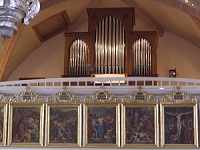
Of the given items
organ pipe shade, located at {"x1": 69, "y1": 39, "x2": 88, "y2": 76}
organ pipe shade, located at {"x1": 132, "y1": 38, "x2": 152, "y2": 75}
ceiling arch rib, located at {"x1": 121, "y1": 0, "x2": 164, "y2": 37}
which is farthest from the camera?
ceiling arch rib, located at {"x1": 121, "y1": 0, "x2": 164, "y2": 37}

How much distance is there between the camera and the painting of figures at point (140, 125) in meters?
9.02

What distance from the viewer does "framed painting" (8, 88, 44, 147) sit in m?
9.15

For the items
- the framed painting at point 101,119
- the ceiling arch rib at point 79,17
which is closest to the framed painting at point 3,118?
the framed painting at point 101,119

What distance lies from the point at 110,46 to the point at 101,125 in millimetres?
5701

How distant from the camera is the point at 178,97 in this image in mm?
9086

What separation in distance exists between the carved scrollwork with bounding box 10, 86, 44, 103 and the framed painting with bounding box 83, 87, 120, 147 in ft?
3.04

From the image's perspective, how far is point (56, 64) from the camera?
1658cm

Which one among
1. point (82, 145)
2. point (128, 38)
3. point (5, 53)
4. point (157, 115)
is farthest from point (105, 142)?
point (5, 53)

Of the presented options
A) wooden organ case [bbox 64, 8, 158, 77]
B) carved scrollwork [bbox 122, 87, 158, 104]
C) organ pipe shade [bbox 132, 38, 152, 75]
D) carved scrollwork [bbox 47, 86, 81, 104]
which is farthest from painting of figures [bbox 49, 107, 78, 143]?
organ pipe shade [bbox 132, 38, 152, 75]

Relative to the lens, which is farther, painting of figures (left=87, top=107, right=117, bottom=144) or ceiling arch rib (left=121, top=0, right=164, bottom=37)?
ceiling arch rib (left=121, top=0, right=164, bottom=37)

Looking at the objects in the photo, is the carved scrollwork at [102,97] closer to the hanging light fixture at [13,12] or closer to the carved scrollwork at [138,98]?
the carved scrollwork at [138,98]

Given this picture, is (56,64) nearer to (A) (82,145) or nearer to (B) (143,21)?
(B) (143,21)

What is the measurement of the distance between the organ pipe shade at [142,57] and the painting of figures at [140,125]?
16.3 ft

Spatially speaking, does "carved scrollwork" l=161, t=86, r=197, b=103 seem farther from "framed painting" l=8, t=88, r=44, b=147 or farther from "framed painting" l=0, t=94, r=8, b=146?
"framed painting" l=0, t=94, r=8, b=146
